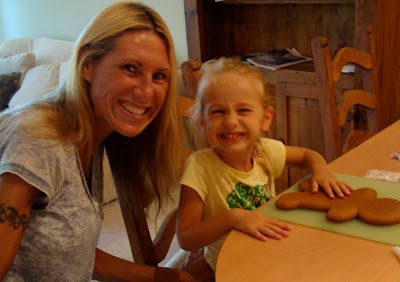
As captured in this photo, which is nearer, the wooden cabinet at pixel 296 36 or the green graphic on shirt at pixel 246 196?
the green graphic on shirt at pixel 246 196

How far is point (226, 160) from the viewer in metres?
1.22

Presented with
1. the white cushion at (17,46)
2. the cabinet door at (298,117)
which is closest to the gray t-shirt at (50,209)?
the cabinet door at (298,117)

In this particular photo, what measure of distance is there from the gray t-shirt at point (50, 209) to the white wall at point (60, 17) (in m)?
2.13

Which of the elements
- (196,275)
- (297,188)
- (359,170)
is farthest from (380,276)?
(196,275)

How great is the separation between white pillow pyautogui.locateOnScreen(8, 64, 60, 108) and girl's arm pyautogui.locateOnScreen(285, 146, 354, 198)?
89.7 inches

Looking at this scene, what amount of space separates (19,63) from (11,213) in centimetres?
307

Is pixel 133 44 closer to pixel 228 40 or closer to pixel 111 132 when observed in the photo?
pixel 111 132

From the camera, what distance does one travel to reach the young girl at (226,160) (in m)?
1.10

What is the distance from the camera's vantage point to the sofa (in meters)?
3.23

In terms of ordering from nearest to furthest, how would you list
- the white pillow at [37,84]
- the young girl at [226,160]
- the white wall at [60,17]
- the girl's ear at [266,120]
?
the young girl at [226,160]
the girl's ear at [266,120]
the white wall at [60,17]
the white pillow at [37,84]

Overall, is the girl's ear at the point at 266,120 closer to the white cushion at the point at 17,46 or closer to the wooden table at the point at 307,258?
the wooden table at the point at 307,258

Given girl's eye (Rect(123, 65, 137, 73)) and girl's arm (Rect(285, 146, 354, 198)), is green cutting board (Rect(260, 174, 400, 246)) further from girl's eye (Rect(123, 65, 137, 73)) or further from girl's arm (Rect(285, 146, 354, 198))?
girl's eye (Rect(123, 65, 137, 73))

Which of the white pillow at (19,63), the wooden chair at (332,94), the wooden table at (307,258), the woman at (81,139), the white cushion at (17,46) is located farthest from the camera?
the white cushion at (17,46)

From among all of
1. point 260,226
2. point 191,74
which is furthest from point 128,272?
point 191,74
